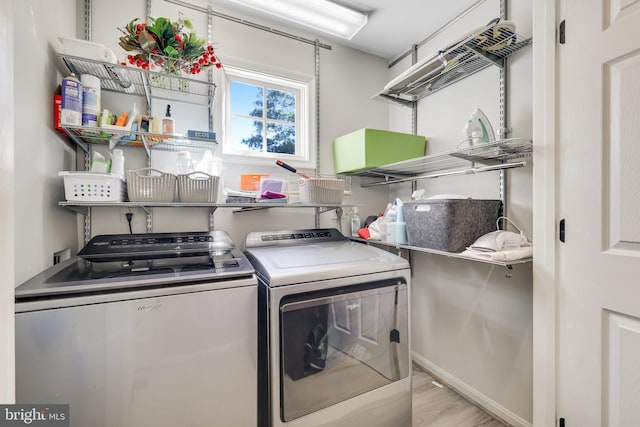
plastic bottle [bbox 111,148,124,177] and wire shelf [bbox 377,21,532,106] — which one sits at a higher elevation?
wire shelf [bbox 377,21,532,106]

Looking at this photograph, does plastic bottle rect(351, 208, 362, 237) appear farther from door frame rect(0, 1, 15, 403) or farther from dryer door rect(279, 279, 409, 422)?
door frame rect(0, 1, 15, 403)

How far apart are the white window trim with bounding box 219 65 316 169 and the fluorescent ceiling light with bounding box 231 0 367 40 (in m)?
0.40

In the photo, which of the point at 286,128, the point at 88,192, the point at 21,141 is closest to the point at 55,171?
the point at 88,192

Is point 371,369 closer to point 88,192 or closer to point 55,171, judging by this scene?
point 88,192

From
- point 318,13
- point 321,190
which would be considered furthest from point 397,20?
point 321,190

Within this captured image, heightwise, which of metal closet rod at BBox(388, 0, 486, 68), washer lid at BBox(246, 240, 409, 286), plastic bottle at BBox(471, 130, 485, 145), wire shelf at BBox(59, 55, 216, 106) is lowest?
washer lid at BBox(246, 240, 409, 286)

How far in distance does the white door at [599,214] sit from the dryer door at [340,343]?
2.36 feet

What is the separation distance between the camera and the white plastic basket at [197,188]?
1406 millimetres

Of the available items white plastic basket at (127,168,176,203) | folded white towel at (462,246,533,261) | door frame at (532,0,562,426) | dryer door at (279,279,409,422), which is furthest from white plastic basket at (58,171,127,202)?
door frame at (532,0,562,426)

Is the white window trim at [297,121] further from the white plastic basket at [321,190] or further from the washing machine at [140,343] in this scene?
the washing machine at [140,343]

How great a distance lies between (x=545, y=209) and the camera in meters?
1.23

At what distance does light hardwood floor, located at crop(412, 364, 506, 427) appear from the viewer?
159 cm

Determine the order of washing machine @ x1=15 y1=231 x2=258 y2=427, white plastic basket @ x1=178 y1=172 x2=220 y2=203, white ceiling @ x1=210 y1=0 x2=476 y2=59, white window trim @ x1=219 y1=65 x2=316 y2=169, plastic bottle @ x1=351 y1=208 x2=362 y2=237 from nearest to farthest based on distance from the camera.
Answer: washing machine @ x1=15 y1=231 x2=258 y2=427 < white plastic basket @ x1=178 y1=172 x2=220 y2=203 < white ceiling @ x1=210 y1=0 x2=476 y2=59 < white window trim @ x1=219 y1=65 x2=316 y2=169 < plastic bottle @ x1=351 y1=208 x2=362 y2=237

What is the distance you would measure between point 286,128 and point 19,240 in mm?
1744
